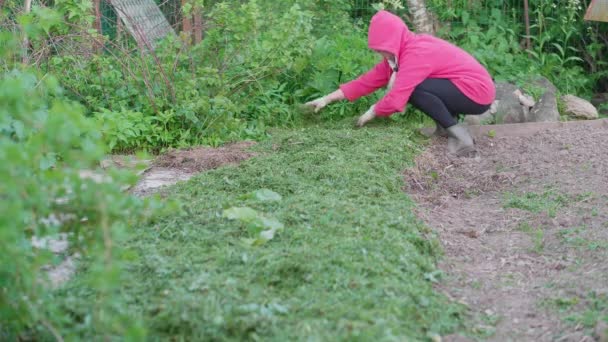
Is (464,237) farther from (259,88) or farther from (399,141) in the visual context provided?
(259,88)

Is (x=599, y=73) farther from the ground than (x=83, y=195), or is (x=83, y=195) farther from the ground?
(x=83, y=195)

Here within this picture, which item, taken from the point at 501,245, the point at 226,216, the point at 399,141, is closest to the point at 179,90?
the point at 399,141

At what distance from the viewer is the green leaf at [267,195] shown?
4465mm

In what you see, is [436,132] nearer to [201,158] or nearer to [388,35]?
[388,35]

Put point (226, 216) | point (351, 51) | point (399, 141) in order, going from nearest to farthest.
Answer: point (226, 216), point (399, 141), point (351, 51)

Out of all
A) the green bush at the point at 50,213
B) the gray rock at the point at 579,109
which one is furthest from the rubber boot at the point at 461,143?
the green bush at the point at 50,213

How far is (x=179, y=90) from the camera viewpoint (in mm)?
6582

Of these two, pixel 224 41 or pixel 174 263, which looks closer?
pixel 174 263

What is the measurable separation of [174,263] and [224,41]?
146 inches

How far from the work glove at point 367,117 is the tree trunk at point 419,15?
2.60 meters

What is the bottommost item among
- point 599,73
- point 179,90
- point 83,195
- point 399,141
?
point 599,73

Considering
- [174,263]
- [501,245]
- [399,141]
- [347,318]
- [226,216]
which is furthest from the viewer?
[399,141]

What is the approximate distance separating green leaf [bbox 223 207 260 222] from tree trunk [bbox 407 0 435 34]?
528 cm

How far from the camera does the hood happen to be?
19.8ft
